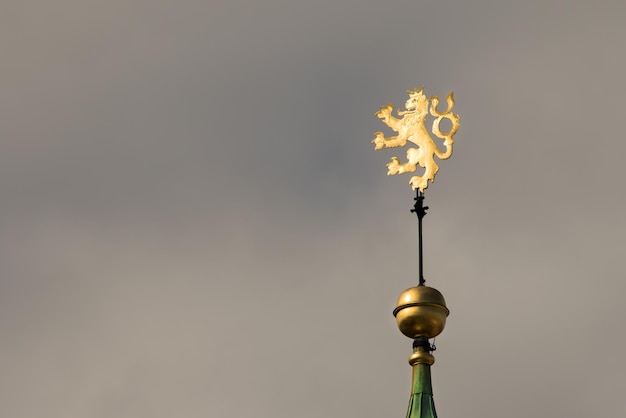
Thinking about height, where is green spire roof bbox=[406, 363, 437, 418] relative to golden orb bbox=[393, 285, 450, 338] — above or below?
below

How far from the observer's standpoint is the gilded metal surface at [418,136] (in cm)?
3684

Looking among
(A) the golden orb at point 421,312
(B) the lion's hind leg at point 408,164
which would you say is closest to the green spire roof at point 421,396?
(A) the golden orb at point 421,312

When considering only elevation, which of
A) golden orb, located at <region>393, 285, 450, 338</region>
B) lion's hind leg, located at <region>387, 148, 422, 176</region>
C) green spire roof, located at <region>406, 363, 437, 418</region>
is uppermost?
lion's hind leg, located at <region>387, 148, 422, 176</region>

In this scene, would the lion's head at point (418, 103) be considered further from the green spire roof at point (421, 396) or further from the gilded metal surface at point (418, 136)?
the green spire roof at point (421, 396)

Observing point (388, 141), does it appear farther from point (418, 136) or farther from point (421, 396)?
point (421, 396)

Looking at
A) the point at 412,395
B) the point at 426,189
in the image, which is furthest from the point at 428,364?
the point at 426,189

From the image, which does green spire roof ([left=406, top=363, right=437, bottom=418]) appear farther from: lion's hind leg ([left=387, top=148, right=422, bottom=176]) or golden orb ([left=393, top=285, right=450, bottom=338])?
lion's hind leg ([left=387, top=148, right=422, bottom=176])

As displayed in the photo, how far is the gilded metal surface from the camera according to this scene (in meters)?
36.8

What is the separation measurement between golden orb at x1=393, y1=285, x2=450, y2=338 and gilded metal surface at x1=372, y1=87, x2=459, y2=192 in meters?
2.57

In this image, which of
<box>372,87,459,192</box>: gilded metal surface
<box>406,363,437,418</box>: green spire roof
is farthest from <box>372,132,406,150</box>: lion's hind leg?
<box>406,363,437,418</box>: green spire roof

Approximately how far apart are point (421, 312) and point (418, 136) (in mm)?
4093

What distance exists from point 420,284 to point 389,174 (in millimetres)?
2376

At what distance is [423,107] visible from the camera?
37.4 meters

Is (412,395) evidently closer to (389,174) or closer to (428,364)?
(428,364)
